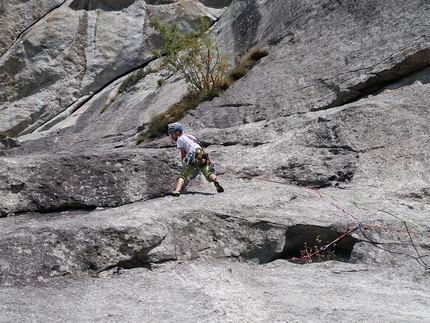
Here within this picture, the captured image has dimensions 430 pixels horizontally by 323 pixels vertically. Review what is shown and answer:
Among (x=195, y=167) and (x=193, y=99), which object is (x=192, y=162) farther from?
(x=193, y=99)

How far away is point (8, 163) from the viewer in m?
9.70

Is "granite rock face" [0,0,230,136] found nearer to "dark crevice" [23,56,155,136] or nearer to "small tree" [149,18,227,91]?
"dark crevice" [23,56,155,136]

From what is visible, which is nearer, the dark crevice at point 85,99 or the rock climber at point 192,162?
the rock climber at point 192,162

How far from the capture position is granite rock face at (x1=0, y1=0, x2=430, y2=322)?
6.27 metres

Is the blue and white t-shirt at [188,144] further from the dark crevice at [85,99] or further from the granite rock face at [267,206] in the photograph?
the dark crevice at [85,99]

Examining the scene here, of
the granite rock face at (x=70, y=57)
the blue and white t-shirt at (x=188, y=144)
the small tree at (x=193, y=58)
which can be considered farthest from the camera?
the granite rock face at (x=70, y=57)

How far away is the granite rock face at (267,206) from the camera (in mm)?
6270

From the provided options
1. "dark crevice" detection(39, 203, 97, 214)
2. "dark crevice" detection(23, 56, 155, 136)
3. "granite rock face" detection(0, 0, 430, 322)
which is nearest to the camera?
"granite rock face" detection(0, 0, 430, 322)

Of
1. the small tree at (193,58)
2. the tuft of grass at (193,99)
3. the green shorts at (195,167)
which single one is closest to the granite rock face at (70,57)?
the small tree at (193,58)

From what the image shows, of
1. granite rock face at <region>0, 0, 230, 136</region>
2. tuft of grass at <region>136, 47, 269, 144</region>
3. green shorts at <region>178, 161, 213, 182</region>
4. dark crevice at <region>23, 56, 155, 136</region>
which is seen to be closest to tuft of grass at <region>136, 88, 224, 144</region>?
tuft of grass at <region>136, 47, 269, 144</region>

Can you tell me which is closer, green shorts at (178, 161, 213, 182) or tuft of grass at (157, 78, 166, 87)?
green shorts at (178, 161, 213, 182)

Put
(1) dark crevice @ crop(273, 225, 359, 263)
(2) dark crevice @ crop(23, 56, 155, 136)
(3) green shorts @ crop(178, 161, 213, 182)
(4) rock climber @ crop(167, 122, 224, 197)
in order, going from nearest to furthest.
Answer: (1) dark crevice @ crop(273, 225, 359, 263), (4) rock climber @ crop(167, 122, 224, 197), (3) green shorts @ crop(178, 161, 213, 182), (2) dark crevice @ crop(23, 56, 155, 136)

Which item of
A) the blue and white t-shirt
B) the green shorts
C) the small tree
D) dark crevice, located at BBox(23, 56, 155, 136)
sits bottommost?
dark crevice, located at BBox(23, 56, 155, 136)

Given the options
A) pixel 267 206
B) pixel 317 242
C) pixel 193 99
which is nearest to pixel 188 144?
pixel 267 206
